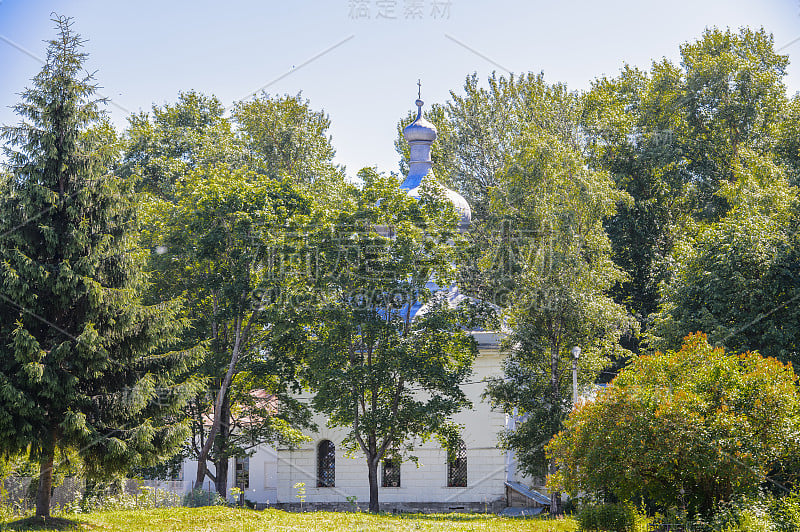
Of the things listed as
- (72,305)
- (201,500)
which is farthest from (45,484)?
(201,500)

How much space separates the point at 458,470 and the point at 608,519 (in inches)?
662

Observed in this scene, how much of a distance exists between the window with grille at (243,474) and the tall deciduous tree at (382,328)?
10.5 metres

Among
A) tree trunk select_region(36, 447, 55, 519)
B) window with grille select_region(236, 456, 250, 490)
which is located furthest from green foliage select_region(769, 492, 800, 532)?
window with grille select_region(236, 456, 250, 490)

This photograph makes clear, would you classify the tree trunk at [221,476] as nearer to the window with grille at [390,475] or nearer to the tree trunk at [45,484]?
the window with grille at [390,475]

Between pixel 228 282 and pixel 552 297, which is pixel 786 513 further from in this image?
pixel 228 282

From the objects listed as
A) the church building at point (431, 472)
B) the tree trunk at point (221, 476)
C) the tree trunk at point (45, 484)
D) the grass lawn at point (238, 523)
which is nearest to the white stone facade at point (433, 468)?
the church building at point (431, 472)

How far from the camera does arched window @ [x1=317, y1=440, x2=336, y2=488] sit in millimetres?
34719

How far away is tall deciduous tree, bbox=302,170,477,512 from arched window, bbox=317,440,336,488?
604 centimetres

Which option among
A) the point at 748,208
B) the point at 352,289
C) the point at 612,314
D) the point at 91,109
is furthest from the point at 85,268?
the point at 748,208

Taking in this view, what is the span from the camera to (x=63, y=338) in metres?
18.5

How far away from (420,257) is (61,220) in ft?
43.0

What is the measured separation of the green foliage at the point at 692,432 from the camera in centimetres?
1617

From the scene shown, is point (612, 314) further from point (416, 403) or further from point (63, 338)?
point (63, 338)

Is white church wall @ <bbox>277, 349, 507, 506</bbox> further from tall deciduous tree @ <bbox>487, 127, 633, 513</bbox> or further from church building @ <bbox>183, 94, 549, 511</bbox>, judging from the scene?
tall deciduous tree @ <bbox>487, 127, 633, 513</bbox>
